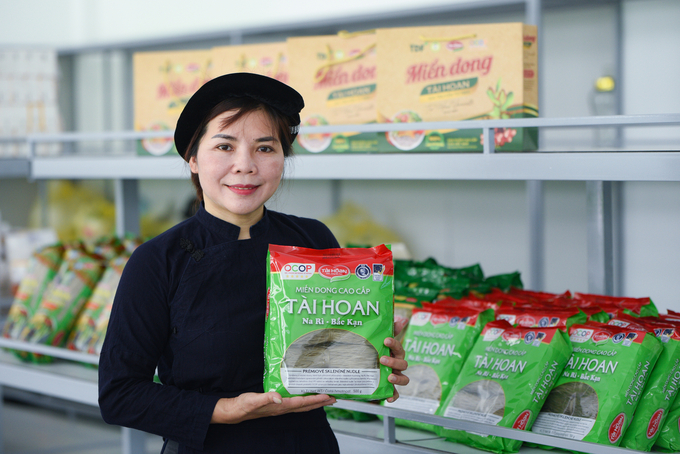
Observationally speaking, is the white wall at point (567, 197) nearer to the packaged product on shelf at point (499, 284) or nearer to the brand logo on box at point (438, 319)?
the packaged product on shelf at point (499, 284)

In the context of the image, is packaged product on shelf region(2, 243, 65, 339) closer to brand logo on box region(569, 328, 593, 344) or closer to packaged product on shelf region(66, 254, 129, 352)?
packaged product on shelf region(66, 254, 129, 352)

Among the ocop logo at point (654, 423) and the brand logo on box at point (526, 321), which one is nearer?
the ocop logo at point (654, 423)

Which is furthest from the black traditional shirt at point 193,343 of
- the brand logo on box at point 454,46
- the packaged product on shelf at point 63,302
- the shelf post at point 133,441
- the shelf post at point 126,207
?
the shelf post at point 126,207

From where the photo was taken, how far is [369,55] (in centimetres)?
183

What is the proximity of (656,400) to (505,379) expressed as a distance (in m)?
0.30

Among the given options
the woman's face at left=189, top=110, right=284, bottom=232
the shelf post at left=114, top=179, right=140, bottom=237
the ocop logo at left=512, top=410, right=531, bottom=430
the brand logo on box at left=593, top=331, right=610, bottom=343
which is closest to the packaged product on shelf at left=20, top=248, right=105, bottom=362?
the shelf post at left=114, top=179, right=140, bottom=237

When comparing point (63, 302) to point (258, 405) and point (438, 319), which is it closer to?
point (438, 319)

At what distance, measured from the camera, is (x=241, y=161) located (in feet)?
3.76

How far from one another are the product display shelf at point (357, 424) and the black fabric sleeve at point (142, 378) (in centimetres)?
49

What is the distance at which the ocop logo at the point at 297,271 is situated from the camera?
1142 mm

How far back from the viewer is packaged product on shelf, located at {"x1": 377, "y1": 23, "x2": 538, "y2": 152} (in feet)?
5.20

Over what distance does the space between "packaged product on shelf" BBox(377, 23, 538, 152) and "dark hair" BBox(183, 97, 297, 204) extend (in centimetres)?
49

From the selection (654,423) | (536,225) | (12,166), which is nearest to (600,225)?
(654,423)

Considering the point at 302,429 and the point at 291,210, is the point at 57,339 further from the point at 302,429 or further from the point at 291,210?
the point at 291,210
